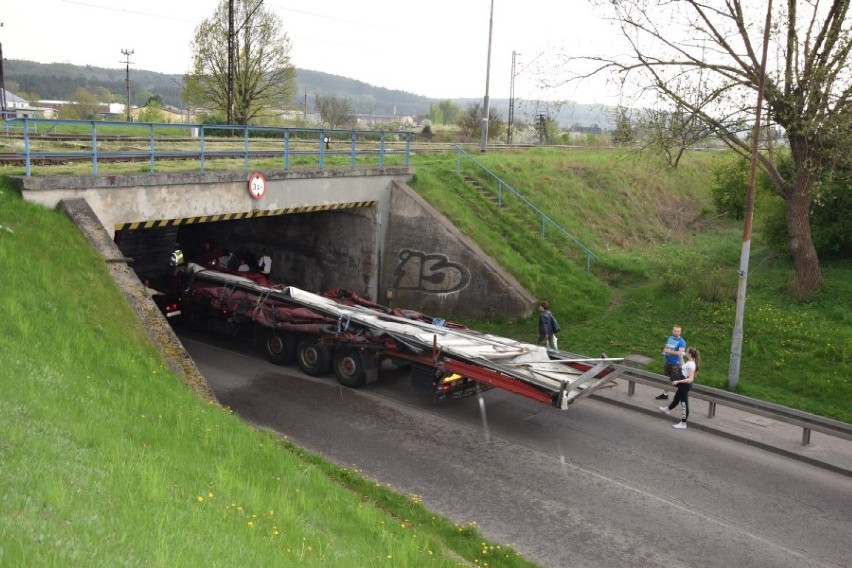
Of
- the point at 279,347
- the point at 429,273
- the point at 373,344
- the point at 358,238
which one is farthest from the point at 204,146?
the point at 373,344

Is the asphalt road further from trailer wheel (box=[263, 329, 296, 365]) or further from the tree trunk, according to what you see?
the tree trunk

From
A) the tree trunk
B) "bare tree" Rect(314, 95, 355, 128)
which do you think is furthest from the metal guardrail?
"bare tree" Rect(314, 95, 355, 128)

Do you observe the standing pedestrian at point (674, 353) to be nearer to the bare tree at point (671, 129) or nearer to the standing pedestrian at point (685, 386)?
the standing pedestrian at point (685, 386)

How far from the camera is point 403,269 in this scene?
1989cm

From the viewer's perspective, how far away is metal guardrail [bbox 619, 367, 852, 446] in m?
11.6

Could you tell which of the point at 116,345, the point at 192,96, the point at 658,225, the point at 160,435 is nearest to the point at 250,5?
the point at 192,96

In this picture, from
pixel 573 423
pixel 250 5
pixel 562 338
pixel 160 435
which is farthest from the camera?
pixel 250 5

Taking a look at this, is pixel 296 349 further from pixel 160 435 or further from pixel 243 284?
pixel 160 435

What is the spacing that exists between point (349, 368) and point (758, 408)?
7.36 m

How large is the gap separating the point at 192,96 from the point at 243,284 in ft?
97.7

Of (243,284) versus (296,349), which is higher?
(243,284)

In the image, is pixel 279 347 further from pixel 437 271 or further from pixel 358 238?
pixel 358 238

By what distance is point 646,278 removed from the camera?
21.5 metres

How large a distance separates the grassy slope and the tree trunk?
46 cm
